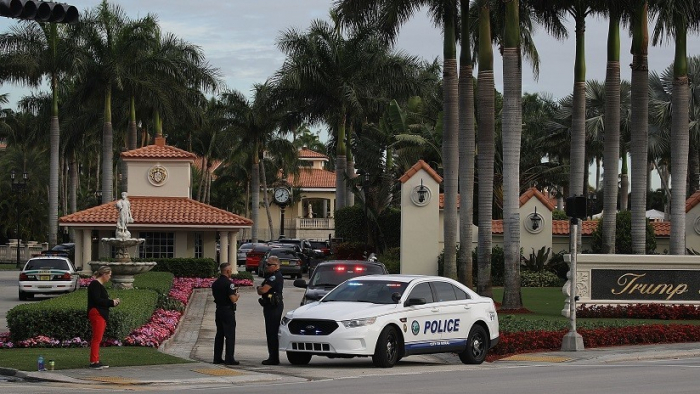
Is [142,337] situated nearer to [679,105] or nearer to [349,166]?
[679,105]

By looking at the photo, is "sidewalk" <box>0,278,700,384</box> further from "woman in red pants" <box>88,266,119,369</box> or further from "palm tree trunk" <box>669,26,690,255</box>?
"palm tree trunk" <box>669,26,690,255</box>

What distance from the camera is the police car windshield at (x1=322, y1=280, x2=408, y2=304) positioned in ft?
65.4

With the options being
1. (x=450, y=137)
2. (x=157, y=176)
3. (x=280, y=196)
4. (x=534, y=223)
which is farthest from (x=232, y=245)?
(x=280, y=196)

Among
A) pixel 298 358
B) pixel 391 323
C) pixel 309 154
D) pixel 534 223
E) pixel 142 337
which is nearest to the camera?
pixel 391 323

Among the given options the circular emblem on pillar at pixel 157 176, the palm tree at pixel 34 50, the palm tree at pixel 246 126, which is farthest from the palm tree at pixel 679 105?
the palm tree at pixel 246 126

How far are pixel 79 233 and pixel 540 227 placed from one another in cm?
1995

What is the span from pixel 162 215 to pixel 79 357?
32475 mm

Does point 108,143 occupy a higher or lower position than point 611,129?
higher

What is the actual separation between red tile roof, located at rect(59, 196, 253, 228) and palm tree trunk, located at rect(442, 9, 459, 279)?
45.2 ft

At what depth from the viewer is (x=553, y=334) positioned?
943 inches

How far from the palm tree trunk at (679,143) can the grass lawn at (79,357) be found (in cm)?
2198

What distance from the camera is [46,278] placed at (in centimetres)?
3966

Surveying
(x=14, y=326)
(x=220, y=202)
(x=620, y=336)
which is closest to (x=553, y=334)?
(x=620, y=336)

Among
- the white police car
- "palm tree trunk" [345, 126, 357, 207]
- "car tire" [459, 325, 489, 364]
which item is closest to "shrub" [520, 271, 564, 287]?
"palm tree trunk" [345, 126, 357, 207]
